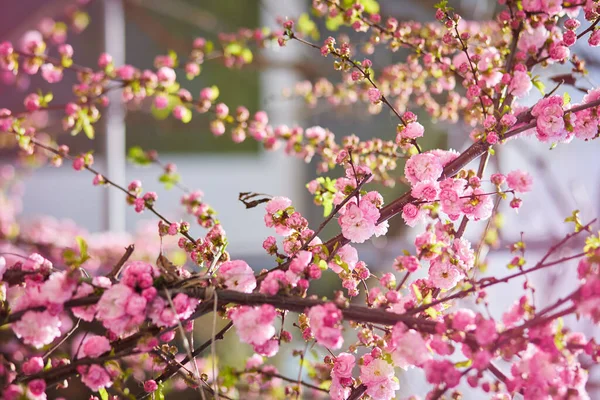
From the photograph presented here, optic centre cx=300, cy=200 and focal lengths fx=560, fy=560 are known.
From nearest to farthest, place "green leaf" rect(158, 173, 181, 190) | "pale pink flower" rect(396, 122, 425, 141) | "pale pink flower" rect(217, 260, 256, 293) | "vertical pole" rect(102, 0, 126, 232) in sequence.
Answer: "pale pink flower" rect(217, 260, 256, 293) → "pale pink flower" rect(396, 122, 425, 141) → "green leaf" rect(158, 173, 181, 190) → "vertical pole" rect(102, 0, 126, 232)

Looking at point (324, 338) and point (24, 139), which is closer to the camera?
point (324, 338)

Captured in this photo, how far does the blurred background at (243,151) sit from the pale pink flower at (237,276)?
34.0 inches

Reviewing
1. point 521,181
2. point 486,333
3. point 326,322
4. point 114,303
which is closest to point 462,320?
point 486,333

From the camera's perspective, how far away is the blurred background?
7.55 ft

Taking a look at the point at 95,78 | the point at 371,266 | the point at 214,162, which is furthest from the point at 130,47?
the point at 95,78

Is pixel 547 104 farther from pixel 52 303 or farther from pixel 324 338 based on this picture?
pixel 52 303

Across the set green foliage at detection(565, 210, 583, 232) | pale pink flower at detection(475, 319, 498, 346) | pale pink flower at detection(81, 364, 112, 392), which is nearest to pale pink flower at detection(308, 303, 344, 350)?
pale pink flower at detection(475, 319, 498, 346)

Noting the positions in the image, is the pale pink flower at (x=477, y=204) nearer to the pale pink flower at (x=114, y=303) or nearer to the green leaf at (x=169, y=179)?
the pale pink flower at (x=114, y=303)

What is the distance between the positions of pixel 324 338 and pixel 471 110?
48cm

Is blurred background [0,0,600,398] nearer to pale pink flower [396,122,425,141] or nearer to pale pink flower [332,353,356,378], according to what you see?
pale pink flower [396,122,425,141]

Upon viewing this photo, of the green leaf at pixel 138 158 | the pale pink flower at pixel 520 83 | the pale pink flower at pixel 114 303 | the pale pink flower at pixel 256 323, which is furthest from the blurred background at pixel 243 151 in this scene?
the pale pink flower at pixel 114 303

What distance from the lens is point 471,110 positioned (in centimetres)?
92

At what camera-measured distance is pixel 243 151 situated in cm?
462

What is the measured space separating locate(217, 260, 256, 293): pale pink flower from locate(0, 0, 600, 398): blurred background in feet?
2.83
